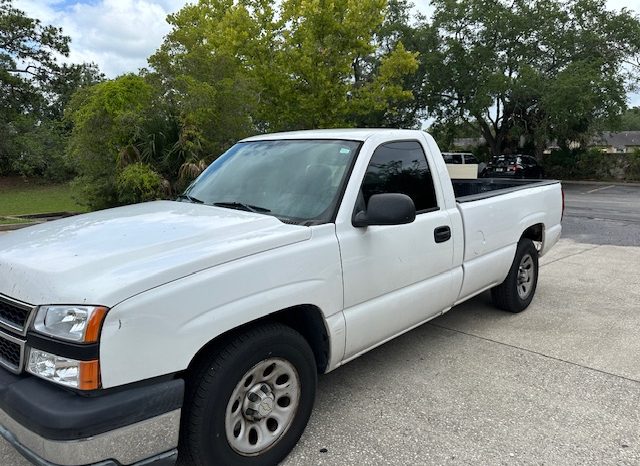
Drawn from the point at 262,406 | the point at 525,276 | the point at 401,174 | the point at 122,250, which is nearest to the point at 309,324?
the point at 262,406

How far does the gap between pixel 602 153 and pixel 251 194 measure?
3108cm

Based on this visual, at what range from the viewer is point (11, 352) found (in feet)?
7.44

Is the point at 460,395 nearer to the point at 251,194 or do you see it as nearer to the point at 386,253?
the point at 386,253

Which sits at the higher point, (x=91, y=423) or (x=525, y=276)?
(x=91, y=423)

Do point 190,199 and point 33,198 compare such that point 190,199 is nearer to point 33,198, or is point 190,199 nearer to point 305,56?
point 305,56

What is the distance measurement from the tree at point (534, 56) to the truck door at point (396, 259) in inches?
925

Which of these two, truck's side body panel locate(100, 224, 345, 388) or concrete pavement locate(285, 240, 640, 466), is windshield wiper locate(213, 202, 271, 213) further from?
concrete pavement locate(285, 240, 640, 466)

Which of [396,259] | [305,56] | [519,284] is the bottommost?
[519,284]

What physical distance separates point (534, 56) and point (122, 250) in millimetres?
29189

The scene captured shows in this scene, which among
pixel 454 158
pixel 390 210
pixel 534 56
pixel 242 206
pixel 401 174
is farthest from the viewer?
pixel 534 56

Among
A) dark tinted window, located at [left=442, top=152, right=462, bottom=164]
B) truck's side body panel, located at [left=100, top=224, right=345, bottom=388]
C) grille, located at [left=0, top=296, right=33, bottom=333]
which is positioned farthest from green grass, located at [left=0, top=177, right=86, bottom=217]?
dark tinted window, located at [left=442, top=152, right=462, bottom=164]

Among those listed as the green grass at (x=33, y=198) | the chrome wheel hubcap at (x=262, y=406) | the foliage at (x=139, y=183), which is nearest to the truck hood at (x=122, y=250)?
the chrome wheel hubcap at (x=262, y=406)

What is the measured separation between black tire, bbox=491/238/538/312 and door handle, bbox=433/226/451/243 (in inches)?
57.0

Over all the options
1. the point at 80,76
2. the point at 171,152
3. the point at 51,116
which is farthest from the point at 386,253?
the point at 51,116
